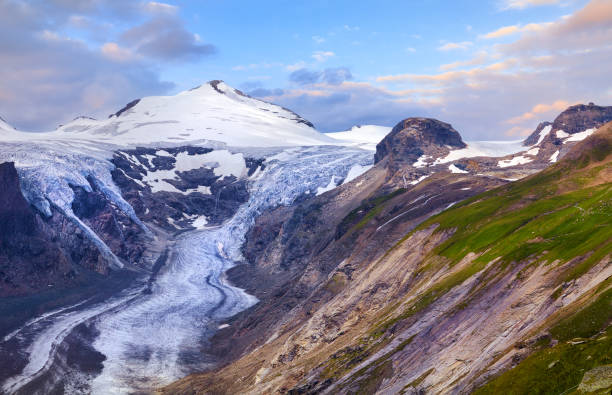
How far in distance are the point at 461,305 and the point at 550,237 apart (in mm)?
10643

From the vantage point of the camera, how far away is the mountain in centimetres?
3538

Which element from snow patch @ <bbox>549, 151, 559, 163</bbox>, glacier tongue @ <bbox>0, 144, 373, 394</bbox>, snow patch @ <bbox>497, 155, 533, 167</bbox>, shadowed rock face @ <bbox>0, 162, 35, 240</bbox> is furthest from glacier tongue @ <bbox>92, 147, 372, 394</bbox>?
snow patch @ <bbox>549, 151, 559, 163</bbox>

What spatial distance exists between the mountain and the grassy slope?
0.43 ft

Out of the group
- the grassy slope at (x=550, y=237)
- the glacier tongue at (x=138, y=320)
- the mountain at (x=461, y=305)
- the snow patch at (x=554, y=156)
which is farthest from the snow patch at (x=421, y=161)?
the grassy slope at (x=550, y=237)

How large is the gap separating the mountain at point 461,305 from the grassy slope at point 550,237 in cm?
13

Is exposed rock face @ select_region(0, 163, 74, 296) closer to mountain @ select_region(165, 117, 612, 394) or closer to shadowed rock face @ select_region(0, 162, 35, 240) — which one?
shadowed rock face @ select_region(0, 162, 35, 240)

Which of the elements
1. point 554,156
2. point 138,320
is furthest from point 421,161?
point 138,320

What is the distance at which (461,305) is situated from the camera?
5172cm

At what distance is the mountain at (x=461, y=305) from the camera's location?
3538 cm

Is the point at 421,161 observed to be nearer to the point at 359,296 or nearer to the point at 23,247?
the point at 23,247

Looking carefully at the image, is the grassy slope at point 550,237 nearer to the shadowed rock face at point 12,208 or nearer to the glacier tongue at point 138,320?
the glacier tongue at point 138,320

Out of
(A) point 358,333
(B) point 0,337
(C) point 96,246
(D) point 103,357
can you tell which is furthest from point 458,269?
(C) point 96,246

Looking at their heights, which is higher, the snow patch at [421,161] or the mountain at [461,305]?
the snow patch at [421,161]

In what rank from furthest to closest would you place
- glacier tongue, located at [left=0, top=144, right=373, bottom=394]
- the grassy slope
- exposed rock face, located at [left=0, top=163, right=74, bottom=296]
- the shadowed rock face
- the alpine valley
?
the shadowed rock face → exposed rock face, located at [left=0, top=163, right=74, bottom=296] → glacier tongue, located at [left=0, top=144, right=373, bottom=394] → the alpine valley → the grassy slope
